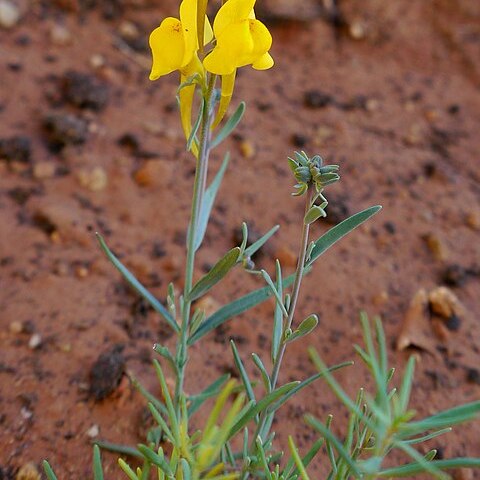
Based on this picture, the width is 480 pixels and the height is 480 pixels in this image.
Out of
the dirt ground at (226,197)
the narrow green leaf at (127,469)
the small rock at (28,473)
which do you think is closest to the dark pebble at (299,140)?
the dirt ground at (226,197)

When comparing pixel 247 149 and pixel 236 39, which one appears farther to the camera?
pixel 247 149

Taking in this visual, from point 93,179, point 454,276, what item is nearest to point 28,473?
point 93,179

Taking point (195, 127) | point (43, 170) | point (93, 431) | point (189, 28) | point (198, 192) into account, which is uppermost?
point (189, 28)

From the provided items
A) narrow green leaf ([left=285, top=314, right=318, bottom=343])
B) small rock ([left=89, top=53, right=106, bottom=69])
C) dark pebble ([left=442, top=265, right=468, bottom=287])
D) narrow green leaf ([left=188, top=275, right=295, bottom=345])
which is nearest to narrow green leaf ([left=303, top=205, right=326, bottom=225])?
narrow green leaf ([left=285, top=314, right=318, bottom=343])

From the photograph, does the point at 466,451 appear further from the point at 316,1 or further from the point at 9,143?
the point at 316,1

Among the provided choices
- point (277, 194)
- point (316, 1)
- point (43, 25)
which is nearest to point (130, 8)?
point (43, 25)

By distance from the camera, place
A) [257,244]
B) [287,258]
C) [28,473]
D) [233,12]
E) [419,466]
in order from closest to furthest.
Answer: [419,466]
[233,12]
[257,244]
[28,473]
[287,258]

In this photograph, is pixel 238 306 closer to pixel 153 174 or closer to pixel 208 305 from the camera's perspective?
pixel 208 305

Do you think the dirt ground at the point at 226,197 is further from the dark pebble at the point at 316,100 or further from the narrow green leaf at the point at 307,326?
the narrow green leaf at the point at 307,326
